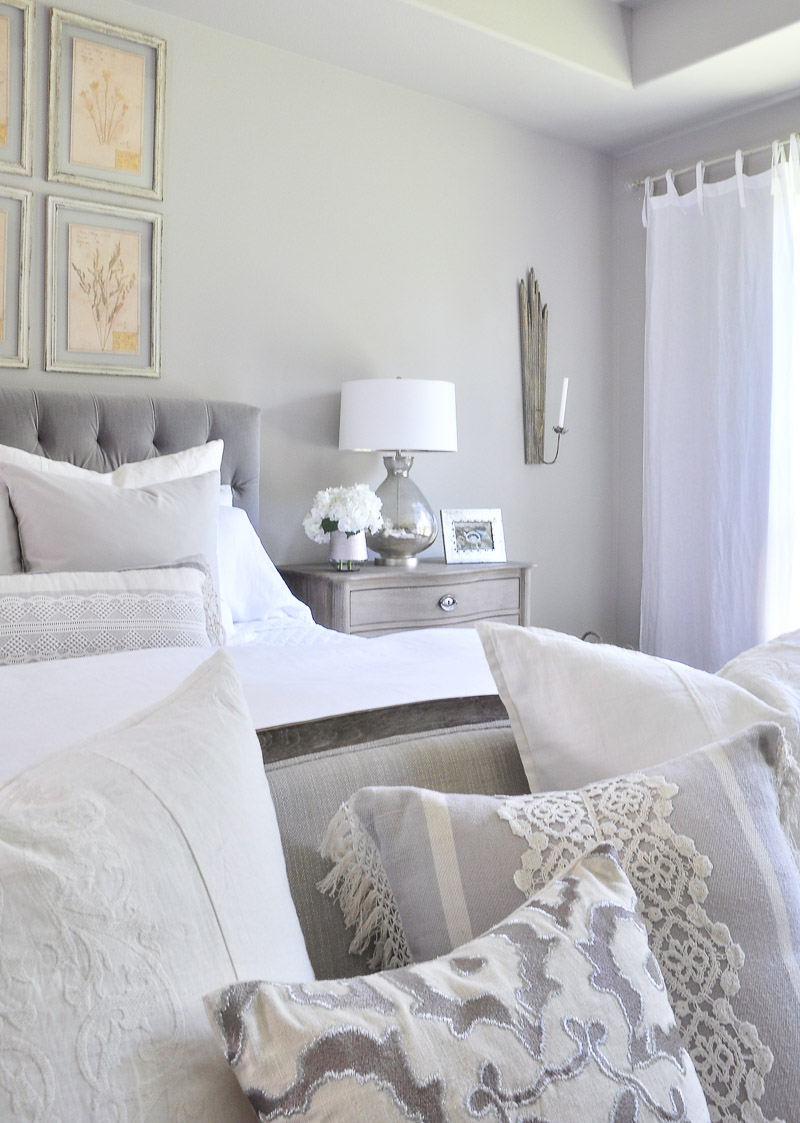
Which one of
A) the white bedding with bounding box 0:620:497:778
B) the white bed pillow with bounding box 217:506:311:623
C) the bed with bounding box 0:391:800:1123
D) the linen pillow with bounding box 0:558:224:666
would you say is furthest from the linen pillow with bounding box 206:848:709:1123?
the white bed pillow with bounding box 217:506:311:623

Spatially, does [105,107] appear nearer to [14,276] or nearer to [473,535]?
[14,276]

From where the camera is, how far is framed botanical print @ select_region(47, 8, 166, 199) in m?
2.79

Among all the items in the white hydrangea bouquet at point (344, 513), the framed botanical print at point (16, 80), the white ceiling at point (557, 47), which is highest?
the white ceiling at point (557, 47)

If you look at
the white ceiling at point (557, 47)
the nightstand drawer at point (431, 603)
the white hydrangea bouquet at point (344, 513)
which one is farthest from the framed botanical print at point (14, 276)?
the nightstand drawer at point (431, 603)

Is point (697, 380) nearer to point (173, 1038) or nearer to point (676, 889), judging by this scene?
point (676, 889)

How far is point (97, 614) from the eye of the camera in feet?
5.68

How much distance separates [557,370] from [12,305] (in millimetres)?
2244

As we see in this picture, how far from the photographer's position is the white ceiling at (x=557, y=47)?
2975 millimetres

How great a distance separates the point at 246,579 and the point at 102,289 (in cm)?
104

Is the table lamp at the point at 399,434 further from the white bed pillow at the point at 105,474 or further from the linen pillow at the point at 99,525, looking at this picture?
the linen pillow at the point at 99,525

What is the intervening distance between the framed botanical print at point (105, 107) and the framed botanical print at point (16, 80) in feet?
0.22

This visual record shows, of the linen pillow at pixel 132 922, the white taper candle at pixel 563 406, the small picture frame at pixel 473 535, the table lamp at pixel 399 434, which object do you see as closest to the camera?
the linen pillow at pixel 132 922

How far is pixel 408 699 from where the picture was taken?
1.45 metres

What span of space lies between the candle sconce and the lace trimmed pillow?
322 cm
